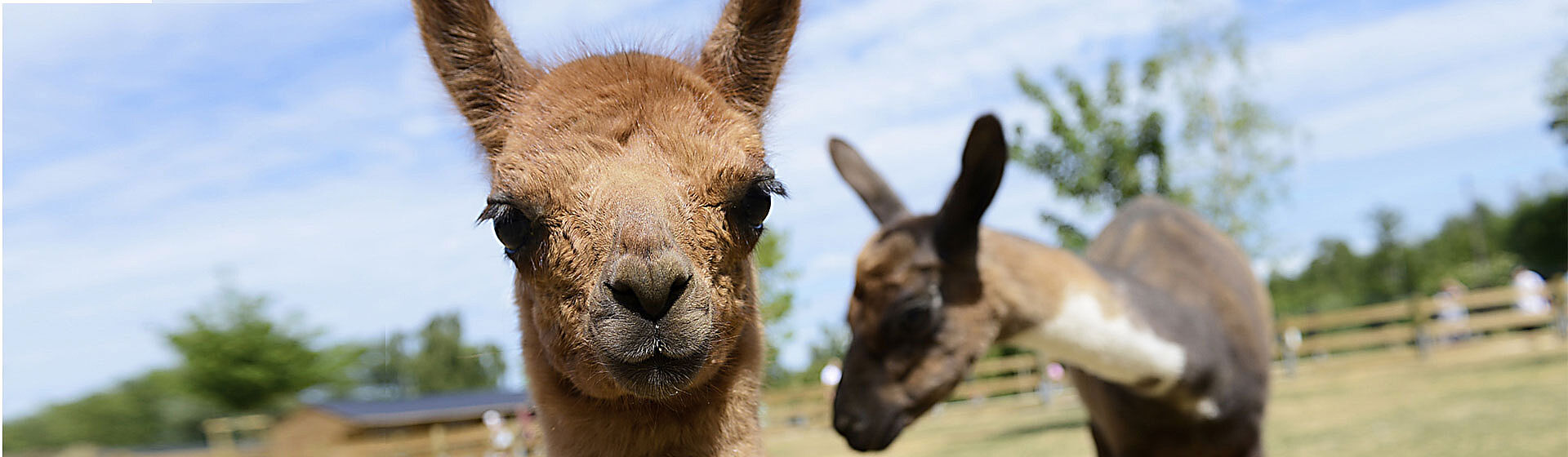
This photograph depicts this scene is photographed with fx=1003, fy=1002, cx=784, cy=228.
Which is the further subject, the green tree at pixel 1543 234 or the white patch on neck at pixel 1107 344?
the green tree at pixel 1543 234

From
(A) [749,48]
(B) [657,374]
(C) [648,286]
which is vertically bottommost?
(B) [657,374]

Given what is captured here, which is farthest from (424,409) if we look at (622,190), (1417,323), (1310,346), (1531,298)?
(622,190)

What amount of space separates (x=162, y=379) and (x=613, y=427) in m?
71.2

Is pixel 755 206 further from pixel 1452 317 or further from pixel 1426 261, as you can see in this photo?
pixel 1426 261

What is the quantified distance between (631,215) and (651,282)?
21cm

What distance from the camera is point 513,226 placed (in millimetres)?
2666

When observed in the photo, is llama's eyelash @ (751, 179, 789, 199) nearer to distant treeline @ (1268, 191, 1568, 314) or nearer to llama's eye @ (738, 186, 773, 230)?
llama's eye @ (738, 186, 773, 230)

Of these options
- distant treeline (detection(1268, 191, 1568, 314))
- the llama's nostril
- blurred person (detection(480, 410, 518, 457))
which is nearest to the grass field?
the llama's nostril

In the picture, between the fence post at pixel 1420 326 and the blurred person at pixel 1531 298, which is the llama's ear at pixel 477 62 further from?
the blurred person at pixel 1531 298

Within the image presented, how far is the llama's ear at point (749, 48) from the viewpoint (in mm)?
3238

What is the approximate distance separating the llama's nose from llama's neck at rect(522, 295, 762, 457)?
1.68 ft

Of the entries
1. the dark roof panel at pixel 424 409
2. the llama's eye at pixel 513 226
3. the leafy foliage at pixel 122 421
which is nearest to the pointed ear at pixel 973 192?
the llama's eye at pixel 513 226

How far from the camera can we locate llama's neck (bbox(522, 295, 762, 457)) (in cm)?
280

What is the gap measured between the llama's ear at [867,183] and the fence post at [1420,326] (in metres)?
24.0
